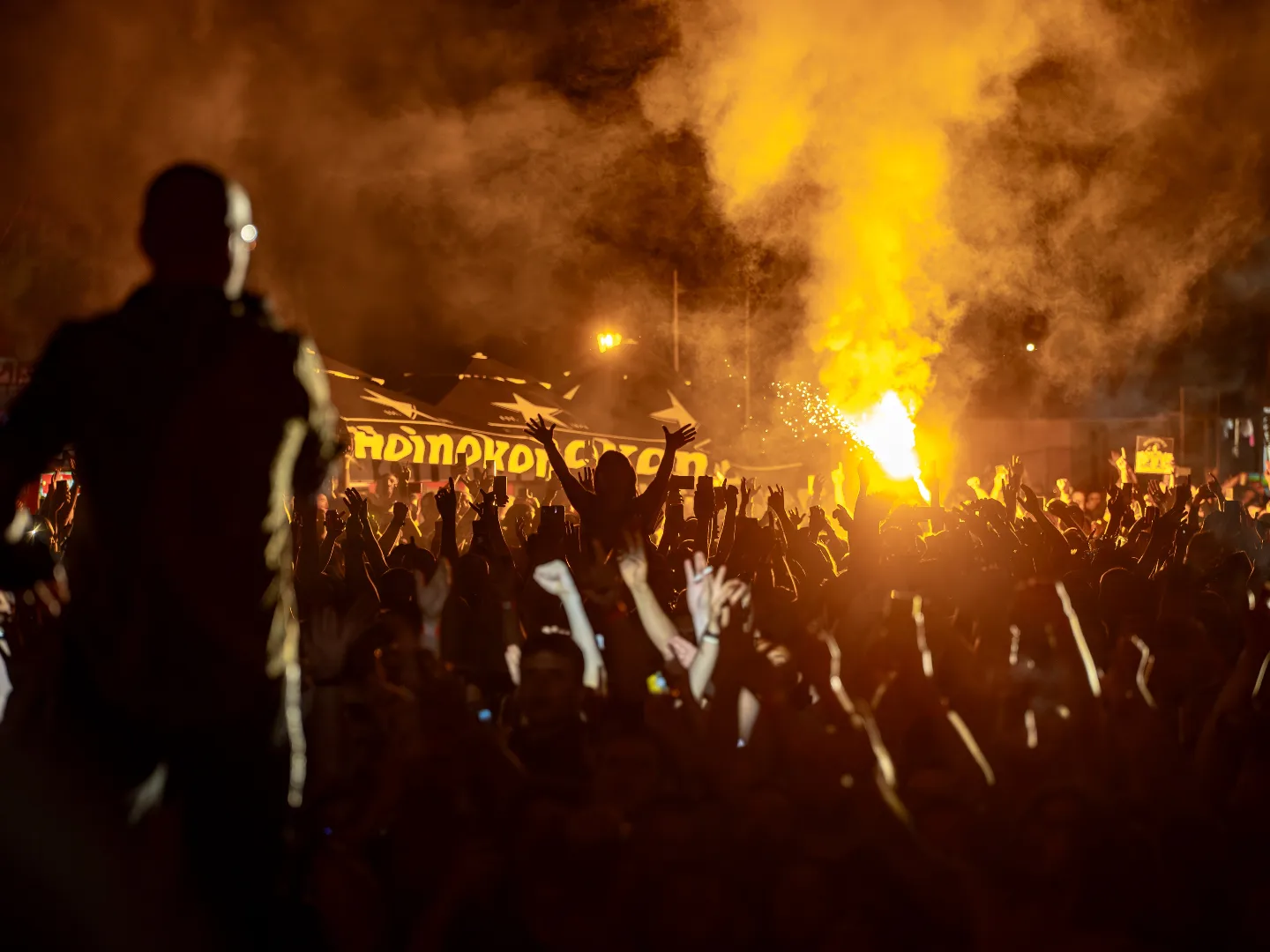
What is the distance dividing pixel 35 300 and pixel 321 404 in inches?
640

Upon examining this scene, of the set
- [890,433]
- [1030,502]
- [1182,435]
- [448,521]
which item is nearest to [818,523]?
[1030,502]

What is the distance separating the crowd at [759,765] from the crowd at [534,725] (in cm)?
1

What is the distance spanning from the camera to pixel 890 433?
848 inches

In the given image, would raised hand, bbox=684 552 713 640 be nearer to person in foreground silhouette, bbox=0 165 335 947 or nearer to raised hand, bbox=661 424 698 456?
raised hand, bbox=661 424 698 456

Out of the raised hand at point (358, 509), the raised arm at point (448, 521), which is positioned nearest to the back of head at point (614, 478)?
the raised arm at point (448, 521)

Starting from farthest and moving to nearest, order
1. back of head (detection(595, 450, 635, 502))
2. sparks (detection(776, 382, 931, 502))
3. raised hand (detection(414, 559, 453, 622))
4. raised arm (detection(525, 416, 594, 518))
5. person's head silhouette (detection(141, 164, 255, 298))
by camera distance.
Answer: sparks (detection(776, 382, 931, 502))
raised arm (detection(525, 416, 594, 518))
back of head (detection(595, 450, 635, 502))
raised hand (detection(414, 559, 453, 622))
person's head silhouette (detection(141, 164, 255, 298))

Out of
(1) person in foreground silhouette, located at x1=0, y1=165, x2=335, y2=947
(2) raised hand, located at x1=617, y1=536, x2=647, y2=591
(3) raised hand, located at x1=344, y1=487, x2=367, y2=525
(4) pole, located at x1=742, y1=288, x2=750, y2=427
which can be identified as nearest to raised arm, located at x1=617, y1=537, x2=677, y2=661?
(2) raised hand, located at x1=617, y1=536, x2=647, y2=591

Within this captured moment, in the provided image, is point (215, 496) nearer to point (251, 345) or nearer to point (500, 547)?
point (251, 345)

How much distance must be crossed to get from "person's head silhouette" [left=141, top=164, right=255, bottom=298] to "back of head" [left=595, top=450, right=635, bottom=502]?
8.80 feet

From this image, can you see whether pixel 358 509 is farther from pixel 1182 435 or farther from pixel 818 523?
pixel 1182 435

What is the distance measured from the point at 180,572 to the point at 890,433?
65.8 ft

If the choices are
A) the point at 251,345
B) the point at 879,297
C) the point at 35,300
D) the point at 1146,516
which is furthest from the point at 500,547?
the point at 879,297

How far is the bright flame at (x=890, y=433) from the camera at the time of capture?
20.2 m

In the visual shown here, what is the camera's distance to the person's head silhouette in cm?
237
